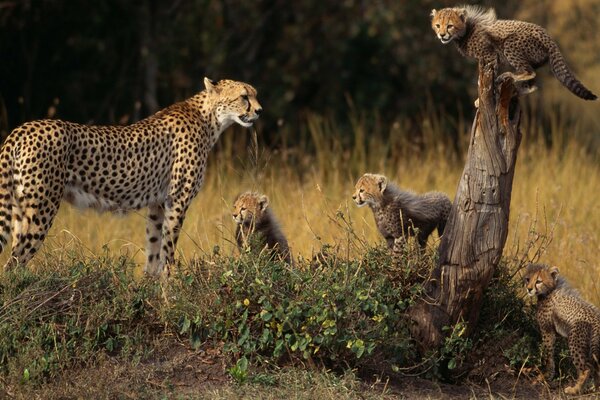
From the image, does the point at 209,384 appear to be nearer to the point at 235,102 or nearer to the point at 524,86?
the point at 524,86

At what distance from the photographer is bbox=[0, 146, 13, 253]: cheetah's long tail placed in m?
6.49

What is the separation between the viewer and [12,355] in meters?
5.65

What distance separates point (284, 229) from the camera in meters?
8.27

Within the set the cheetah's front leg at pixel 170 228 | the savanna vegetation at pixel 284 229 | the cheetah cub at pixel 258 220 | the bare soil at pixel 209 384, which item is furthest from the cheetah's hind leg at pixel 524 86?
the cheetah's front leg at pixel 170 228

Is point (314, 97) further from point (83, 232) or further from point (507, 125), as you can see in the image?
point (507, 125)

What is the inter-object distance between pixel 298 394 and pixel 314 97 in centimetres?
867

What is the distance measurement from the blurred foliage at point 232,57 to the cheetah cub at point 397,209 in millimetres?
5841

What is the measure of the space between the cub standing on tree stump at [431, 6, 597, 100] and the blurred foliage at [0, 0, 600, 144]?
6330 millimetres

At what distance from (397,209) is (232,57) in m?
7.28

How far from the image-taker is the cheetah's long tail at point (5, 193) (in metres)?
6.49

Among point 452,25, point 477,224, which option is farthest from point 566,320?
point 452,25

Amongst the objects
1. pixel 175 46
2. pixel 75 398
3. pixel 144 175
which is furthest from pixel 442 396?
pixel 175 46

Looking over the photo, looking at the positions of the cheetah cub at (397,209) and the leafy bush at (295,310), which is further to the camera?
the cheetah cub at (397,209)

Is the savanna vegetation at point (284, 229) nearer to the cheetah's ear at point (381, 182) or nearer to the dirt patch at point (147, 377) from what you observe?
the dirt patch at point (147, 377)
